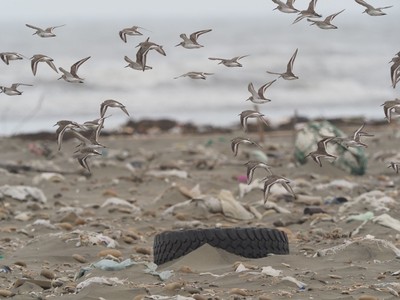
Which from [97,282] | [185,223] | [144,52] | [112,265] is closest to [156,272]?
[112,265]

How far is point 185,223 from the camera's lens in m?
7.99

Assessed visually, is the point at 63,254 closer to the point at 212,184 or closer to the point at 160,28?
the point at 212,184

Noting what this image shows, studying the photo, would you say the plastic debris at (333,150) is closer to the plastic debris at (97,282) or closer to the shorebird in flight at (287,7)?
the shorebird in flight at (287,7)

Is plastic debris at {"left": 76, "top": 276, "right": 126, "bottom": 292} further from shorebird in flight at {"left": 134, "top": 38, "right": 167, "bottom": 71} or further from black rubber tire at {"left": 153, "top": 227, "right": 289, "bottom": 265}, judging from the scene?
shorebird in flight at {"left": 134, "top": 38, "right": 167, "bottom": 71}

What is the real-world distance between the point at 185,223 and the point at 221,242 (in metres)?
1.90

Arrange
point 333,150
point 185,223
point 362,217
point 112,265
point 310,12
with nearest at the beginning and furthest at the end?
point 310,12
point 112,265
point 362,217
point 185,223
point 333,150

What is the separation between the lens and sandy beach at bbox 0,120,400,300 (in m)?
5.31

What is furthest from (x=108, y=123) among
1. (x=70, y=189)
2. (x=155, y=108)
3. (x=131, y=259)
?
(x=131, y=259)

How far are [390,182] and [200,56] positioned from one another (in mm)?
24253

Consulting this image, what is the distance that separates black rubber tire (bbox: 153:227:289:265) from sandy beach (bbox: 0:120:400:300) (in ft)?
0.25

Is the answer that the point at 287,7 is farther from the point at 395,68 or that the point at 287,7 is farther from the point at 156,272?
the point at 156,272

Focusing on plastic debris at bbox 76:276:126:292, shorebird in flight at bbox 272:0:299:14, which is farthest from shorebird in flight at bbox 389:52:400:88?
plastic debris at bbox 76:276:126:292

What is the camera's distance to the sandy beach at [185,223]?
531cm

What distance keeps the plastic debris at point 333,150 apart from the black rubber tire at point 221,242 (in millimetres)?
4848
